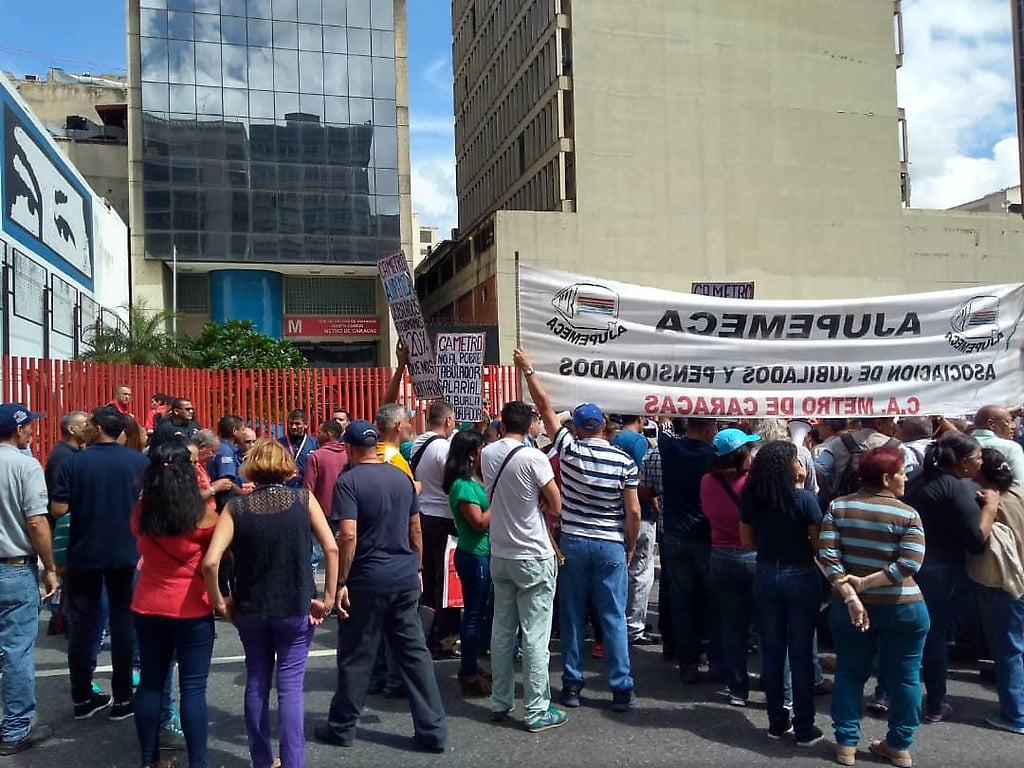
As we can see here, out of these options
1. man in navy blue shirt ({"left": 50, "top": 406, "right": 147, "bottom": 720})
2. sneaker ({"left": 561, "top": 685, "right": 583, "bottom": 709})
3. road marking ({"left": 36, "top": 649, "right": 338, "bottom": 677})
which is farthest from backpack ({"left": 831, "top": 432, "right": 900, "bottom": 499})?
man in navy blue shirt ({"left": 50, "top": 406, "right": 147, "bottom": 720})

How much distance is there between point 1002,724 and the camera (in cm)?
548

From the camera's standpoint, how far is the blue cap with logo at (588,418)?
5.88 m

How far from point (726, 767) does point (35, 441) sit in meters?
11.9

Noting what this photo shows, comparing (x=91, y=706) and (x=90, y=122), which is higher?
(x=90, y=122)

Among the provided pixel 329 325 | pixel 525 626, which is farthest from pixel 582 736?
pixel 329 325

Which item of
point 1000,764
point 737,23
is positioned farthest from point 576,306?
point 737,23

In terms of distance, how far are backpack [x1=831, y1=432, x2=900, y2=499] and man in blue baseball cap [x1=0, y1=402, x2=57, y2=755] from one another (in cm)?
485

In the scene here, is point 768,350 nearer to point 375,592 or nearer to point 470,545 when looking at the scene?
point 470,545

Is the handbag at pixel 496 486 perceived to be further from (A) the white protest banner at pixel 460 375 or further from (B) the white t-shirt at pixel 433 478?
(A) the white protest banner at pixel 460 375

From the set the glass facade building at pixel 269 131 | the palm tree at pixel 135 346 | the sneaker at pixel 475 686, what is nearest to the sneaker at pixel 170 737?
the sneaker at pixel 475 686

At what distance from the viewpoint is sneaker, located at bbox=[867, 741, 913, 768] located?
492cm

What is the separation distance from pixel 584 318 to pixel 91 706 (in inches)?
157

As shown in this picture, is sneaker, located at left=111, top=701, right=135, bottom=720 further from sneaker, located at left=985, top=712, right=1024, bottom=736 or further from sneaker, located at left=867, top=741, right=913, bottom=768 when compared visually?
sneaker, located at left=985, top=712, right=1024, bottom=736

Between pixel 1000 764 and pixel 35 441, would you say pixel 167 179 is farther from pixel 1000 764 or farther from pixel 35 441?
pixel 1000 764
